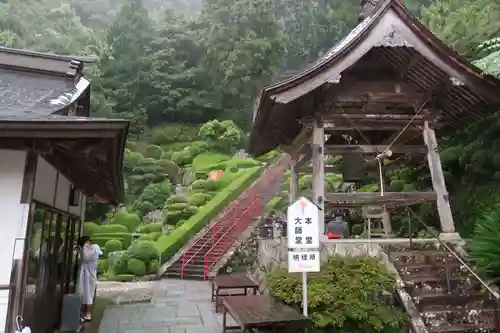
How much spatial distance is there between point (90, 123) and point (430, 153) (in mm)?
6946

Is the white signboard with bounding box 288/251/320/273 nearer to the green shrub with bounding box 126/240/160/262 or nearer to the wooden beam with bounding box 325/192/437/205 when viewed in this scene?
the wooden beam with bounding box 325/192/437/205

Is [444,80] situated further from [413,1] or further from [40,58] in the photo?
[413,1]

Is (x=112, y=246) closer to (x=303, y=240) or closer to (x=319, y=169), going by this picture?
(x=319, y=169)

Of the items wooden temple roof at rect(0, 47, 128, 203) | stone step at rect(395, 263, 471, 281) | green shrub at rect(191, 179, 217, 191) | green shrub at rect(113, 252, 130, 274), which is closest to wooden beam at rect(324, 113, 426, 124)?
stone step at rect(395, 263, 471, 281)

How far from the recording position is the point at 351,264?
22.2ft

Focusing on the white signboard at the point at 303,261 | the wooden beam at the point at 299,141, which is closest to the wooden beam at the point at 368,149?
the wooden beam at the point at 299,141

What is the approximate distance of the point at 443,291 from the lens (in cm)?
679

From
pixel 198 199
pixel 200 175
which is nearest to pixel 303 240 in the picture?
pixel 198 199

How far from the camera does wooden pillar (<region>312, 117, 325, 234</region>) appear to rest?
7.91m

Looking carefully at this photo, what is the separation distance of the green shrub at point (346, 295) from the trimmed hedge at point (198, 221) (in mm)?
11716

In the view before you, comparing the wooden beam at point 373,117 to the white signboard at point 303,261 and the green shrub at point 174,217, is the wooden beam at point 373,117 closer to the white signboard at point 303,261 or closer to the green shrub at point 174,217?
the white signboard at point 303,261

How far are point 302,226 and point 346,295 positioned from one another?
1.31m

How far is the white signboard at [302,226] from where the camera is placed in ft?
19.7

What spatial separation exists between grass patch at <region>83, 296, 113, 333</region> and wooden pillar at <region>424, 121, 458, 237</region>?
717 cm
